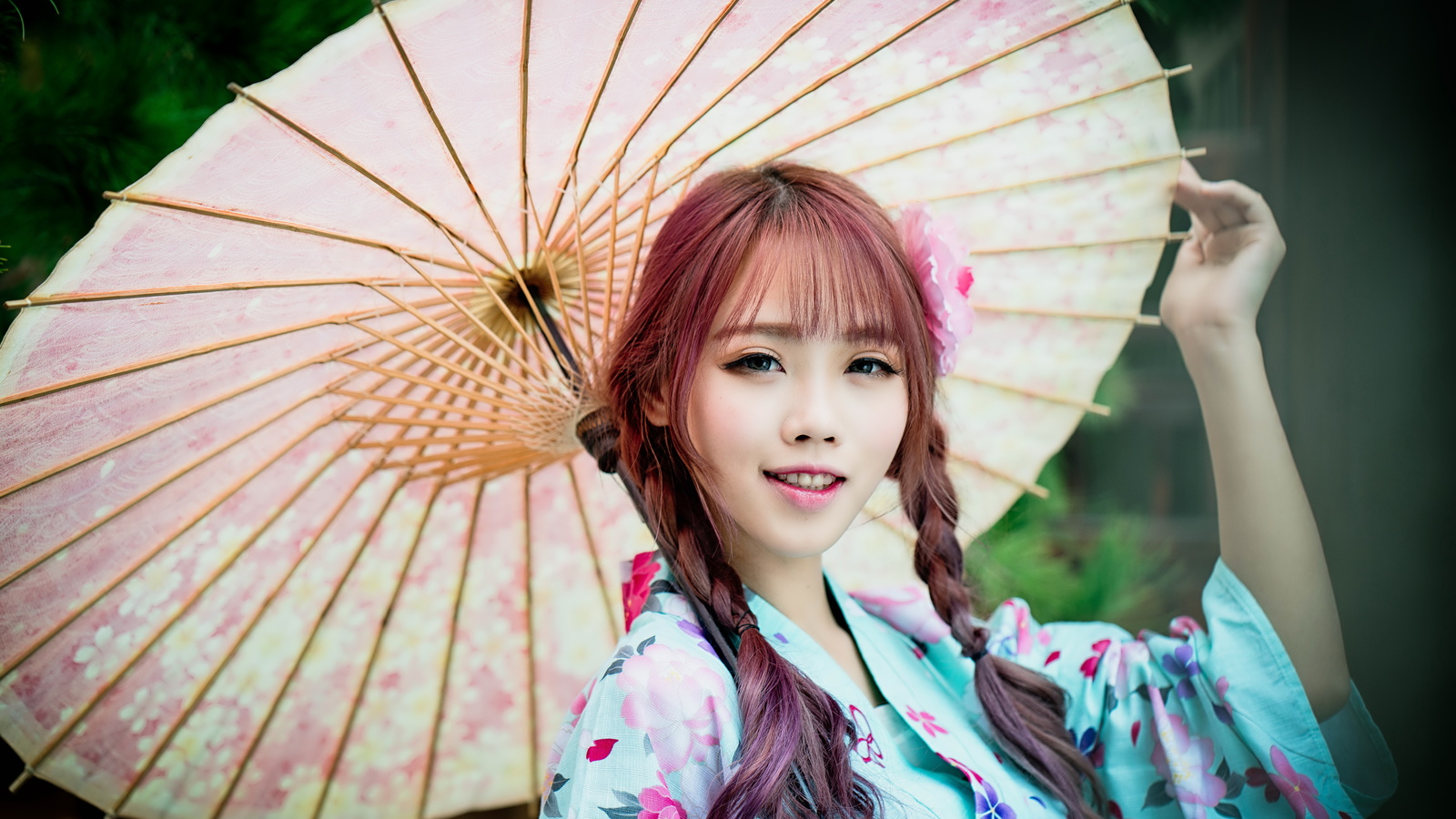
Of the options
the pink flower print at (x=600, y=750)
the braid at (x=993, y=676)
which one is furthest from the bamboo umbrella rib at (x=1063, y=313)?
the pink flower print at (x=600, y=750)

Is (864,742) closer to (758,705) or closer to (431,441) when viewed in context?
(758,705)

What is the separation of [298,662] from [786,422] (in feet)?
2.71

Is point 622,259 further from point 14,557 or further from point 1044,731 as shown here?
point 1044,731

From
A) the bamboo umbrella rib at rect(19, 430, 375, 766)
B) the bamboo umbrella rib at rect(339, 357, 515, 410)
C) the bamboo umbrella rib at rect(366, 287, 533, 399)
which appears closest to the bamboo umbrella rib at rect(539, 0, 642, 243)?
the bamboo umbrella rib at rect(366, 287, 533, 399)

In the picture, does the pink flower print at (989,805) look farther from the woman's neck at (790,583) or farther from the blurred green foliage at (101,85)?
the blurred green foliage at (101,85)

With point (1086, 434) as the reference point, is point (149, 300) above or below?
above

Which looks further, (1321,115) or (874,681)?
(1321,115)

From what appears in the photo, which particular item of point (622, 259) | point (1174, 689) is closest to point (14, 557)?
point (622, 259)

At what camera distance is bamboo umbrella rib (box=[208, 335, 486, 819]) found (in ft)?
4.29

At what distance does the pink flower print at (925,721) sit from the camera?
1.22 metres

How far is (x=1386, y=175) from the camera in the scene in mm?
1795

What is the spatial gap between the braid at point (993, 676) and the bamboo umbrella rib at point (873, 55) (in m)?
0.46

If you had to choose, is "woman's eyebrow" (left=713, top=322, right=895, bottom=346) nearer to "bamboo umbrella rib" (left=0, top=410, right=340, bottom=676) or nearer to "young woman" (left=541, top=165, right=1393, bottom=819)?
"young woman" (left=541, top=165, right=1393, bottom=819)

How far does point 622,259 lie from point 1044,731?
3.13ft
